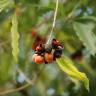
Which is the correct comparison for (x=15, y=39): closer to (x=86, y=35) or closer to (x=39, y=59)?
(x=39, y=59)

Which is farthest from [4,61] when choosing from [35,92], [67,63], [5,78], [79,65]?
[67,63]

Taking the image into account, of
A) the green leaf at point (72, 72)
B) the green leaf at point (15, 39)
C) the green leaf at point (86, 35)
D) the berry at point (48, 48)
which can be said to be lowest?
the green leaf at point (72, 72)

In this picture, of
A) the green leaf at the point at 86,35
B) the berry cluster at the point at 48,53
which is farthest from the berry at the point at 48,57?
the green leaf at the point at 86,35

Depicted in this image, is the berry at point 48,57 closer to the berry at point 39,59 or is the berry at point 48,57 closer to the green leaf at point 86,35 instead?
the berry at point 39,59

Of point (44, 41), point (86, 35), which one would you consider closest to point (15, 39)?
point (86, 35)

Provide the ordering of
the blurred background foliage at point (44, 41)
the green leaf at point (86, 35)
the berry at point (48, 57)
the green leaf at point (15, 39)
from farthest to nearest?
1. the blurred background foliage at point (44, 41)
2. the green leaf at point (86, 35)
3. the green leaf at point (15, 39)
4. the berry at point (48, 57)

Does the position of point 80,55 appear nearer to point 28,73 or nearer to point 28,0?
point 28,73

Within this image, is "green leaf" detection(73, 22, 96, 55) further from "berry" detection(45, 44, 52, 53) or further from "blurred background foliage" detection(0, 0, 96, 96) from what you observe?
"berry" detection(45, 44, 52, 53)

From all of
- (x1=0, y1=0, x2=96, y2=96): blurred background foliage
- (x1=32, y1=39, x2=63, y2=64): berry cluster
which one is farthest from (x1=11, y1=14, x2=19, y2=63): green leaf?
(x1=0, y1=0, x2=96, y2=96): blurred background foliage
